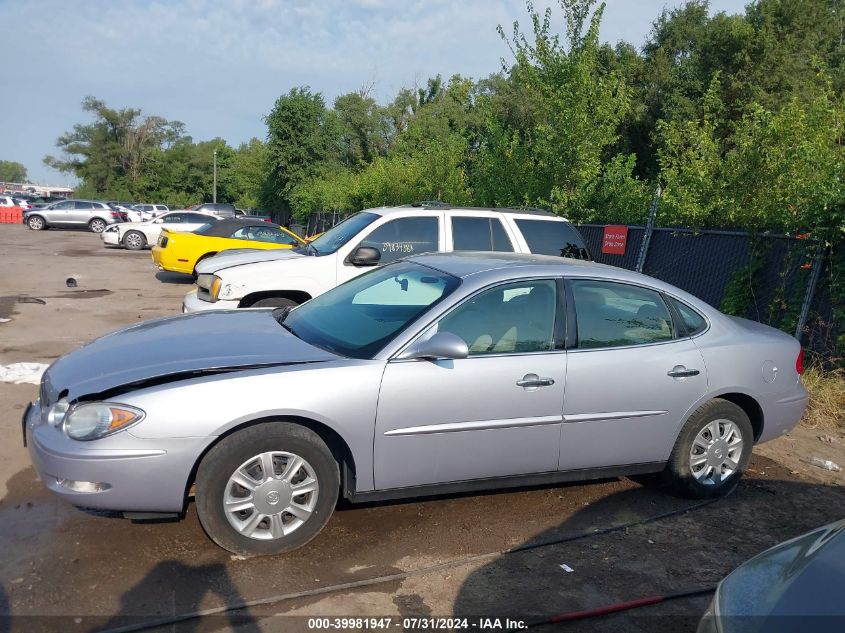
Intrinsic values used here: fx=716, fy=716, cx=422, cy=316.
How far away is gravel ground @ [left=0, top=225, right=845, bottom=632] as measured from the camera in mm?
3453

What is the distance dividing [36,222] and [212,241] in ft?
84.3

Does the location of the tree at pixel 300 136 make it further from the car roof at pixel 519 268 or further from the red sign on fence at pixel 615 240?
the car roof at pixel 519 268

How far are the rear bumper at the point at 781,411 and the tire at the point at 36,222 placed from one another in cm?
3775

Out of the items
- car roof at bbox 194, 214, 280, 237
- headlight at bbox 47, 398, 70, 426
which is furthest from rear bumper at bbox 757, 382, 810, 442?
car roof at bbox 194, 214, 280, 237

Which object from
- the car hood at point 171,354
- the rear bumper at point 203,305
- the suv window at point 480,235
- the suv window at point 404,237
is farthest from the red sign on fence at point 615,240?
the car hood at point 171,354

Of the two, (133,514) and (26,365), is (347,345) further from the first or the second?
(26,365)

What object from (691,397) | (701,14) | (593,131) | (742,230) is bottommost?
(691,397)

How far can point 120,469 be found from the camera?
11.6ft

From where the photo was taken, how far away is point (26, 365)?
294 inches

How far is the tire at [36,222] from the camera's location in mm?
35781

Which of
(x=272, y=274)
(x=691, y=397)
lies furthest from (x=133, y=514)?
(x=272, y=274)

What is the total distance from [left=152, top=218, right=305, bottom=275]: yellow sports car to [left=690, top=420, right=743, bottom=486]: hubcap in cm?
1118

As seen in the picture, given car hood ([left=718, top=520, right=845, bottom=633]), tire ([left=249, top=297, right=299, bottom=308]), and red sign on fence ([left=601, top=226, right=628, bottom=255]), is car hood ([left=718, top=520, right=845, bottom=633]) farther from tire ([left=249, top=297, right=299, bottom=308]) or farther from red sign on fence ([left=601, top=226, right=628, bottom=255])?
red sign on fence ([left=601, top=226, right=628, bottom=255])

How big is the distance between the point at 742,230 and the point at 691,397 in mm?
6006
